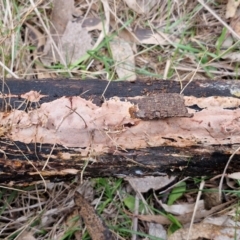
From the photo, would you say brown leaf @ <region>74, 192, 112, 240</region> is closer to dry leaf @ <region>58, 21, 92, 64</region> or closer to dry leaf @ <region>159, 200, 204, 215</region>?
dry leaf @ <region>159, 200, 204, 215</region>

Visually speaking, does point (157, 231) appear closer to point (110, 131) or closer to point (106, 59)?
point (110, 131)

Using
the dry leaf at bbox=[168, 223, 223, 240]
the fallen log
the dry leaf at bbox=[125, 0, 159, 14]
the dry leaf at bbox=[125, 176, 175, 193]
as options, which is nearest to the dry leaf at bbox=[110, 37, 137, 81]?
the dry leaf at bbox=[125, 0, 159, 14]

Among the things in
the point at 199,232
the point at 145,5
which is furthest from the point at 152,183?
the point at 145,5

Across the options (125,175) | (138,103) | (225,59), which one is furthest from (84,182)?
(225,59)

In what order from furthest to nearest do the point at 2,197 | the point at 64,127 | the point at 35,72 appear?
the point at 35,72 < the point at 2,197 < the point at 64,127

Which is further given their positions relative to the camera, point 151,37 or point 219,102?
point 151,37

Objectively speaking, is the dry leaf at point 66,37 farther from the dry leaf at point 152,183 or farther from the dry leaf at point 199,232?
the dry leaf at point 199,232

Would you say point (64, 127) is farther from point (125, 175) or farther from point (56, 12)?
point (56, 12)
